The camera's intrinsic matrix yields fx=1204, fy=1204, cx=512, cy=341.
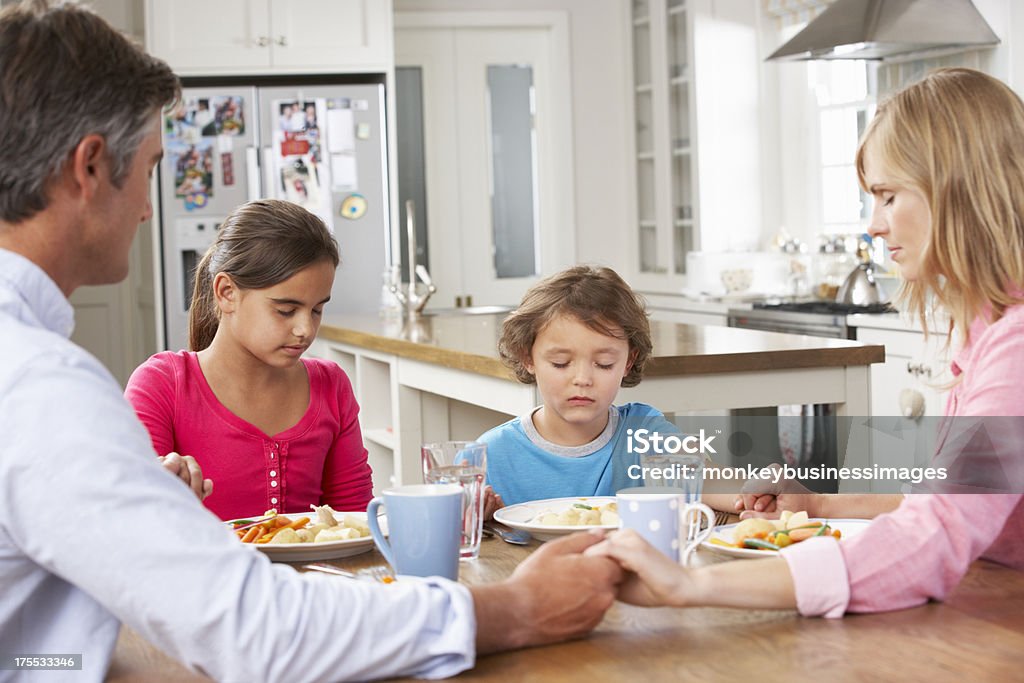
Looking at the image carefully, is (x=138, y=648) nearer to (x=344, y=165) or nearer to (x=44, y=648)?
(x=44, y=648)

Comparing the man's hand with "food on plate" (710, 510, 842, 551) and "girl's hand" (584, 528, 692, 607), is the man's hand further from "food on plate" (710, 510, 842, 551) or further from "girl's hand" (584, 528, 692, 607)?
"food on plate" (710, 510, 842, 551)

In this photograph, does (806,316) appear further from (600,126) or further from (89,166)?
(89,166)

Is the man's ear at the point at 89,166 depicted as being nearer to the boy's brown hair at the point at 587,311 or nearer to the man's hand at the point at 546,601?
the man's hand at the point at 546,601

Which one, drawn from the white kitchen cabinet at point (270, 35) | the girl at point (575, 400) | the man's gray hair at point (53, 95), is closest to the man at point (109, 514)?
the man's gray hair at point (53, 95)

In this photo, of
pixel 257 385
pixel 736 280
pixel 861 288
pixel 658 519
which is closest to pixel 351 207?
pixel 736 280

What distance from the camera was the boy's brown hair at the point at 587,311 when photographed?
197 centimetres

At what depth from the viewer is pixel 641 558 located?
1073 millimetres

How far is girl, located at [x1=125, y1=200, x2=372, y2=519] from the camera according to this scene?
1.95m

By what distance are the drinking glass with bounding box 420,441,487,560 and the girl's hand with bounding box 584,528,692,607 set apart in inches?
8.3

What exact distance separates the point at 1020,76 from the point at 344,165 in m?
2.85

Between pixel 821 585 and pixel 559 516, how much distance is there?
1.51 feet

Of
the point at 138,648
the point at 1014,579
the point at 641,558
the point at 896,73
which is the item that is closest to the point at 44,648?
the point at 138,648

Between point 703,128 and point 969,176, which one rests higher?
point 703,128

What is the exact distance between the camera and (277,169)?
17.9ft
